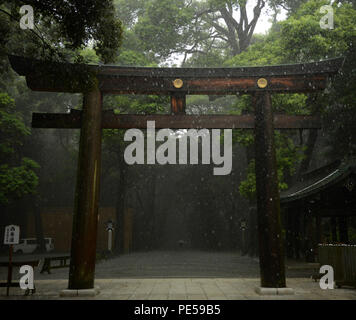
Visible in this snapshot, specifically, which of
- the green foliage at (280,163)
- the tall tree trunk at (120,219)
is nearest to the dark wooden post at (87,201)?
the green foliage at (280,163)

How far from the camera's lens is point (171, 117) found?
9344mm

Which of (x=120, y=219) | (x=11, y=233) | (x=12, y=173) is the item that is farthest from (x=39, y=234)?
(x=11, y=233)

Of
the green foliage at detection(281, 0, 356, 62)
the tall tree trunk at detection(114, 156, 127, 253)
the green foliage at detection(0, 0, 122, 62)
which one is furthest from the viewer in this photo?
the tall tree trunk at detection(114, 156, 127, 253)

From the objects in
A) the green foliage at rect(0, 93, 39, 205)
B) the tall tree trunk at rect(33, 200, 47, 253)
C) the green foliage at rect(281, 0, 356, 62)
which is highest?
the green foliage at rect(281, 0, 356, 62)

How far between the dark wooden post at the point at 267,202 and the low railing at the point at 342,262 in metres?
2.33

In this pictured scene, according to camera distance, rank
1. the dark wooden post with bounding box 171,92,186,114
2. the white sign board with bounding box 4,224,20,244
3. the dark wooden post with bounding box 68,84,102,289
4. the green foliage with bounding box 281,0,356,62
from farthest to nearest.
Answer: the green foliage with bounding box 281,0,356,62, the dark wooden post with bounding box 171,92,186,114, the white sign board with bounding box 4,224,20,244, the dark wooden post with bounding box 68,84,102,289

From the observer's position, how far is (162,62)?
87.2ft

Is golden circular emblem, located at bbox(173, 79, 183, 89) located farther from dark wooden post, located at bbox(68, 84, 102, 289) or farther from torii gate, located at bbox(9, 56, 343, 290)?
dark wooden post, located at bbox(68, 84, 102, 289)

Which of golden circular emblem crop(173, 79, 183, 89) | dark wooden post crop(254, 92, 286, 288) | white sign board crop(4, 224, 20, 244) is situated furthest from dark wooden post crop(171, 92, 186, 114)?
white sign board crop(4, 224, 20, 244)

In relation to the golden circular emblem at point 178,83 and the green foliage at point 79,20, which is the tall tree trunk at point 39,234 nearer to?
the green foliage at point 79,20

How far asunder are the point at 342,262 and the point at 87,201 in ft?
24.5

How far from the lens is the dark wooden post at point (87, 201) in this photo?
820 centimetres

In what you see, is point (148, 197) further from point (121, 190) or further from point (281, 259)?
point (281, 259)

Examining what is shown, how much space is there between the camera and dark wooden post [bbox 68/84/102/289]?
26.9 ft
